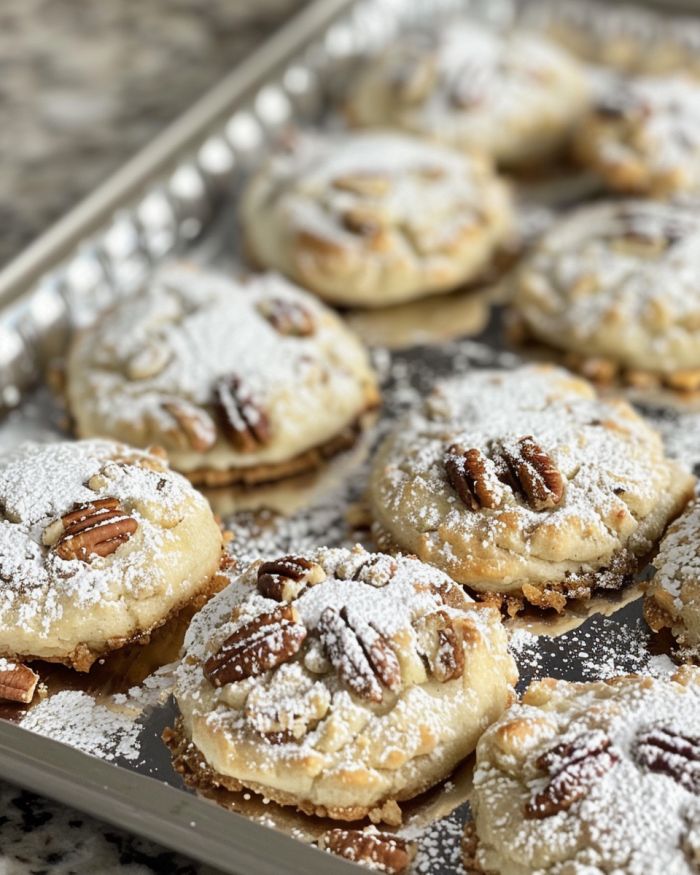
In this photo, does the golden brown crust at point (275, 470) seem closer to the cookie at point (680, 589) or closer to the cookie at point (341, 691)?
the cookie at point (341, 691)

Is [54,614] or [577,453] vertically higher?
[577,453]

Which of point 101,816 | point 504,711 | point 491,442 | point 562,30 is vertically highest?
point 562,30

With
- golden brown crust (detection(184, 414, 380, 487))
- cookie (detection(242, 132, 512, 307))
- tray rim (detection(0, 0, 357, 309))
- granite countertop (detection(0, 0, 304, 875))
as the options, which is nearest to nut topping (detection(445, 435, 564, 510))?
golden brown crust (detection(184, 414, 380, 487))

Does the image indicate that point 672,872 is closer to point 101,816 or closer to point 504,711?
point 504,711

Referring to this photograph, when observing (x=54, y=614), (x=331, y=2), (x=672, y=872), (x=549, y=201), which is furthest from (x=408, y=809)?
(x=331, y=2)

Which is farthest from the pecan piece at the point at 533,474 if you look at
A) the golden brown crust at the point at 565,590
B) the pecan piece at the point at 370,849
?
the pecan piece at the point at 370,849

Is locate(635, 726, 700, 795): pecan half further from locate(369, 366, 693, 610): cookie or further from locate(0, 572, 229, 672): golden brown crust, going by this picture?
locate(0, 572, 229, 672): golden brown crust

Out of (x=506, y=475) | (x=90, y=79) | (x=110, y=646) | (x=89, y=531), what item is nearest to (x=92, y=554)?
(x=89, y=531)
